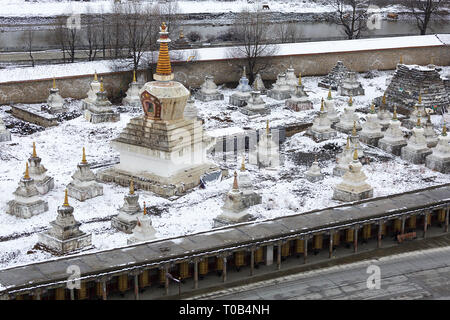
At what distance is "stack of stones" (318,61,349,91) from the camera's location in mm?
57938

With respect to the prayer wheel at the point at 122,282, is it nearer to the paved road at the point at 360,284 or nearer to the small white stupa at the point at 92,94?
the paved road at the point at 360,284

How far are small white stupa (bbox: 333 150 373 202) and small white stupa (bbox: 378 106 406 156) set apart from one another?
7.41 m

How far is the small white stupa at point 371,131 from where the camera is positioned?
1836 inches

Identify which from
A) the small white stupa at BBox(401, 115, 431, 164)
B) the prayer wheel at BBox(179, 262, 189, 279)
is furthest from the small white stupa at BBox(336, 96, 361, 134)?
the prayer wheel at BBox(179, 262, 189, 279)

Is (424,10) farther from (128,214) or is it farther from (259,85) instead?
(128,214)

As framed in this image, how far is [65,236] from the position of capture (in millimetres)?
32219

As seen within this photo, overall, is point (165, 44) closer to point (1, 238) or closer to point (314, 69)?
point (1, 238)

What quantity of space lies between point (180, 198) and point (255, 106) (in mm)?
14579

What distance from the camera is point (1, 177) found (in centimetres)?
3981

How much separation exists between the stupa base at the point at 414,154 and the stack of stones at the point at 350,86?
1226 cm

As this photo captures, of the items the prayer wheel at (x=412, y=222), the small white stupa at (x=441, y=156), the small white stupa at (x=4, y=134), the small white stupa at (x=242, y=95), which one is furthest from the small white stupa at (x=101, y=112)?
the prayer wheel at (x=412, y=222)

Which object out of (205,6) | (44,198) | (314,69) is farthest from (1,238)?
(205,6)

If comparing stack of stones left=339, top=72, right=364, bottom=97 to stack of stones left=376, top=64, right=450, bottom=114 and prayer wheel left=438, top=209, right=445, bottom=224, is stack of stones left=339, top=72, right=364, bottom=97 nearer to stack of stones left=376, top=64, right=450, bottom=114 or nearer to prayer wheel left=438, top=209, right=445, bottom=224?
stack of stones left=376, top=64, right=450, bottom=114

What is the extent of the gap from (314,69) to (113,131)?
1958cm
